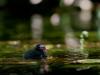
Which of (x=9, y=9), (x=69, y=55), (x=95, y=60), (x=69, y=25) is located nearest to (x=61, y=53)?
(x=69, y=55)

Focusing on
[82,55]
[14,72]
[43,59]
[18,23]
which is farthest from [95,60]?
[18,23]

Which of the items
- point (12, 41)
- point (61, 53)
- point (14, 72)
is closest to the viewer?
point (14, 72)

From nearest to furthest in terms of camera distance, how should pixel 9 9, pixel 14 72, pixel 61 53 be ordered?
pixel 14 72 < pixel 61 53 < pixel 9 9

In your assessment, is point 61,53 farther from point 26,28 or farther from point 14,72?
point 26,28

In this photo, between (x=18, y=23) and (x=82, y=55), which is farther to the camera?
(x=18, y=23)

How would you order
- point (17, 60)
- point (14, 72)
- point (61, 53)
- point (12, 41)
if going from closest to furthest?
point (14, 72) → point (17, 60) → point (61, 53) → point (12, 41)

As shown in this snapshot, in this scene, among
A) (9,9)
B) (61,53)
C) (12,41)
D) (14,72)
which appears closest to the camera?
(14,72)

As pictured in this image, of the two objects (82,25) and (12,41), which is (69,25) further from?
(12,41)

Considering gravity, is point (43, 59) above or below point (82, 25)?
below

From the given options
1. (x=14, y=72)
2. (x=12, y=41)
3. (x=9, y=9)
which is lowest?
(x=14, y=72)
